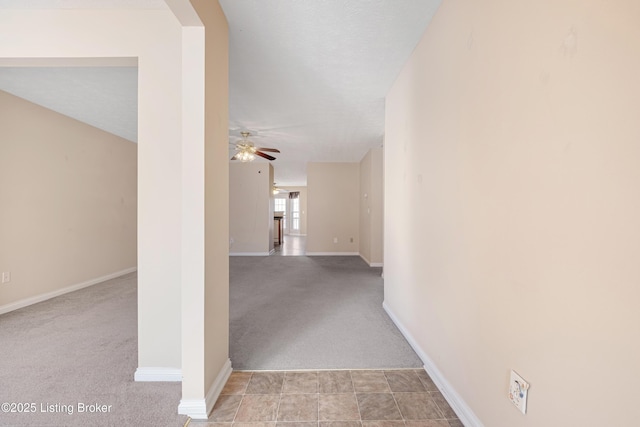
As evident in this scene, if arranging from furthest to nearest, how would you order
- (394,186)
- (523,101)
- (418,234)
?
1. (394,186)
2. (418,234)
3. (523,101)

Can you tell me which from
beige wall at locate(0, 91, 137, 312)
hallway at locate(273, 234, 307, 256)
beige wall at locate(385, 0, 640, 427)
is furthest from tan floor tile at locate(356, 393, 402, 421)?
hallway at locate(273, 234, 307, 256)

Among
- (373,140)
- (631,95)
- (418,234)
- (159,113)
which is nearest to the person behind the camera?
(631,95)

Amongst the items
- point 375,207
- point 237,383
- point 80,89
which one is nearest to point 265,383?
point 237,383

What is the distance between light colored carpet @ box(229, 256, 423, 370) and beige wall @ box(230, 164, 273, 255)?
2121 mm

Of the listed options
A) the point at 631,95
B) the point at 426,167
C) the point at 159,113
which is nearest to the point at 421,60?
the point at 426,167

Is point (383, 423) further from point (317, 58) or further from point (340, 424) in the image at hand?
point (317, 58)

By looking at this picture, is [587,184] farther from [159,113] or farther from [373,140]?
[373,140]

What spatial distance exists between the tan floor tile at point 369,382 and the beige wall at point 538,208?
0.36 metres

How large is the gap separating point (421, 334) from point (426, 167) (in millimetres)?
1226

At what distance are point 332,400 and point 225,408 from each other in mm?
604

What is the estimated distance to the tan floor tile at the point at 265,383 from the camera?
1.54m

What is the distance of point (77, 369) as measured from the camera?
177 centimetres

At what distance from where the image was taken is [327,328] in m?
2.37

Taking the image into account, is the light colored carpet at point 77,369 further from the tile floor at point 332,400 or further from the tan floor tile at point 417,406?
the tan floor tile at point 417,406
